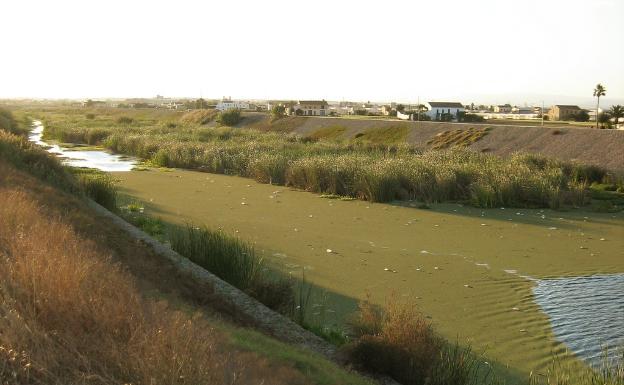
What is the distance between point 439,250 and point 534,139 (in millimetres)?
27440

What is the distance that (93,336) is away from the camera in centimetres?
423

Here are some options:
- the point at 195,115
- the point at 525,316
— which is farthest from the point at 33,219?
the point at 195,115

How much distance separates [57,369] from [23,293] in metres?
0.98

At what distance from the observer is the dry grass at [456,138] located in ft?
136

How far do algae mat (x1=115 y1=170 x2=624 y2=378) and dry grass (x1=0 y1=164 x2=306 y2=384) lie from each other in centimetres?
358

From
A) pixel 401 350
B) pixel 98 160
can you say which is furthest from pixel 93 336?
pixel 98 160

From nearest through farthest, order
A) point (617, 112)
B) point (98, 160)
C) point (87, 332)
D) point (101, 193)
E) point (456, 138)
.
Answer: point (87, 332), point (101, 193), point (98, 160), point (456, 138), point (617, 112)

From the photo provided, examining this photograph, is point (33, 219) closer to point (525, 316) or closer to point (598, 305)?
point (525, 316)

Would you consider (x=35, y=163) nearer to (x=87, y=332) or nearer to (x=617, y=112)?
(x=87, y=332)

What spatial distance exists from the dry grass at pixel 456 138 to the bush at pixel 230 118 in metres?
30.2

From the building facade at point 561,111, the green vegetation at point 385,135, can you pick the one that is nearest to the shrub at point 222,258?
the green vegetation at point 385,135

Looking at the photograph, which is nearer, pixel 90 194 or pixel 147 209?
pixel 90 194

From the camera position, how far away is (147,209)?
719 inches

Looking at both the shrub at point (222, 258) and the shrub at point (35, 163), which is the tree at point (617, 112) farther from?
the shrub at point (222, 258)
